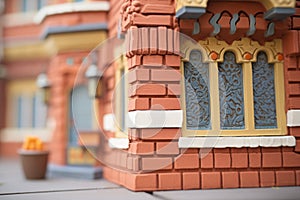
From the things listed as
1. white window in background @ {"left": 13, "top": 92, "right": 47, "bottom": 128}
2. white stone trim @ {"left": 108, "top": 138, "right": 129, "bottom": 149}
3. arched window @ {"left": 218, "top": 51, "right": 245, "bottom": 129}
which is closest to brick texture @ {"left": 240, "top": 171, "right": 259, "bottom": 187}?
arched window @ {"left": 218, "top": 51, "right": 245, "bottom": 129}

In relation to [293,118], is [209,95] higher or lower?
higher

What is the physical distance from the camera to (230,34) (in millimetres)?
5617

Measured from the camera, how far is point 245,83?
5.69 meters

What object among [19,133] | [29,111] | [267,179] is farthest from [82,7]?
[19,133]

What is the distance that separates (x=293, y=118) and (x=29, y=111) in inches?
330

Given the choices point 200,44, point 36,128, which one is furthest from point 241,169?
point 36,128

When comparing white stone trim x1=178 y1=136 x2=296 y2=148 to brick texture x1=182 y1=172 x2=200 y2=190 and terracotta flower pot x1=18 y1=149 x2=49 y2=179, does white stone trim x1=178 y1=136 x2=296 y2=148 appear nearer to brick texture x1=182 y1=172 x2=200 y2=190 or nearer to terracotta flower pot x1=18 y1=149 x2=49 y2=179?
brick texture x1=182 y1=172 x2=200 y2=190

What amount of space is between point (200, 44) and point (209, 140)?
146 cm

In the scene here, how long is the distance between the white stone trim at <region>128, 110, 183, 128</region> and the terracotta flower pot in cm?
273

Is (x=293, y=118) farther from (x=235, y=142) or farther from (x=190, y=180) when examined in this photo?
(x=190, y=180)

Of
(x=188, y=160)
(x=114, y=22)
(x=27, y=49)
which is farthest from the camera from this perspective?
(x=27, y=49)

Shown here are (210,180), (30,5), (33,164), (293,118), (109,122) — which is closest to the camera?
(210,180)

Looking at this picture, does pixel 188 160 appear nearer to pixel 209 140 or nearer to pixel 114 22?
pixel 209 140

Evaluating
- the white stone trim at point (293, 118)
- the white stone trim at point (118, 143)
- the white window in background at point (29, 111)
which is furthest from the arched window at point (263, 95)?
the white window in background at point (29, 111)
